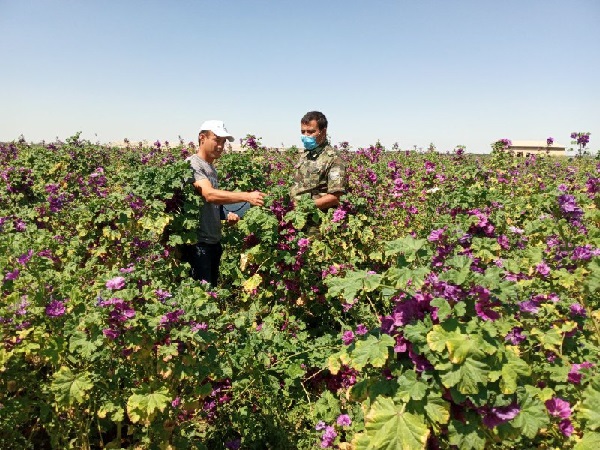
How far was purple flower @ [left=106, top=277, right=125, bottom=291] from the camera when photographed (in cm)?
230

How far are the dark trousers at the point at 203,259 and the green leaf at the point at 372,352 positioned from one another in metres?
2.71

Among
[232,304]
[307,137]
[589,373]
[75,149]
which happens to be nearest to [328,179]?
[307,137]

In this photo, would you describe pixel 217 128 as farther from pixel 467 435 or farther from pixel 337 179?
pixel 467 435

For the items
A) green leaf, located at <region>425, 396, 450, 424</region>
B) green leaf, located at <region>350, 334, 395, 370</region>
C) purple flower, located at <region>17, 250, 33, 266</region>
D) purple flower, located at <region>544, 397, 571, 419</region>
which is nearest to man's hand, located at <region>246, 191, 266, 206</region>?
purple flower, located at <region>17, 250, 33, 266</region>

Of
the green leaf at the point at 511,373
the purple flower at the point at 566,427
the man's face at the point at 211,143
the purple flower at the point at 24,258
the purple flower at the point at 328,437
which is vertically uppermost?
the man's face at the point at 211,143

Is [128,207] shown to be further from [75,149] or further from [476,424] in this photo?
[75,149]

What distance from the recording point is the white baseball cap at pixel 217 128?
4.01 m

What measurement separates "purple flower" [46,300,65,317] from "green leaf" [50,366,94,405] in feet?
1.14

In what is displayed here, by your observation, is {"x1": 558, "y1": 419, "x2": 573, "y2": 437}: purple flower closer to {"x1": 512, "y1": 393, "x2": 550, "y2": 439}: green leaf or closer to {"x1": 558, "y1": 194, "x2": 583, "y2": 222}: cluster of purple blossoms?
{"x1": 512, "y1": 393, "x2": 550, "y2": 439}: green leaf

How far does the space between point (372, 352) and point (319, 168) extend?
10.2ft

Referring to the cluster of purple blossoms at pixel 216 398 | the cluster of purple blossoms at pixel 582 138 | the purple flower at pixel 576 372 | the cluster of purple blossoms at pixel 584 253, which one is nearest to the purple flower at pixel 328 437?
the cluster of purple blossoms at pixel 216 398

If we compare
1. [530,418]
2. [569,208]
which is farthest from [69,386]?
[569,208]

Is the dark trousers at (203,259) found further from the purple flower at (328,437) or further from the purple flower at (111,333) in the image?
the purple flower at (328,437)

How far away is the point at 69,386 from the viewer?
2287 millimetres
